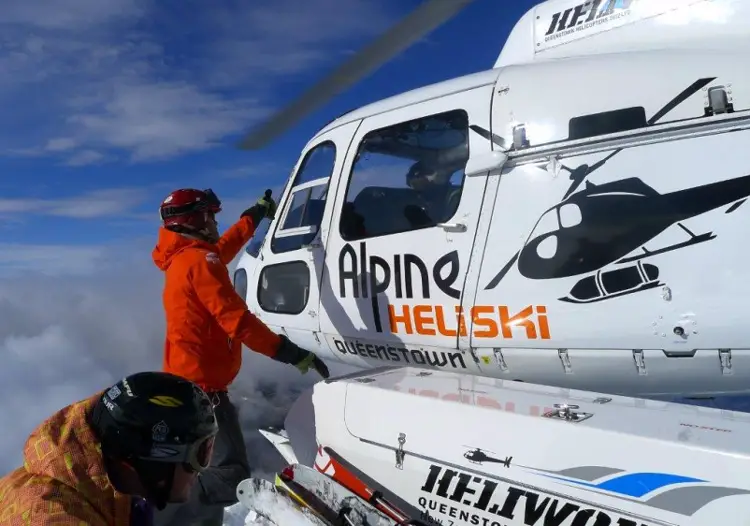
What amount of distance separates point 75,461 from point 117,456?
13cm

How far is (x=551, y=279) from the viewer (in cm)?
321

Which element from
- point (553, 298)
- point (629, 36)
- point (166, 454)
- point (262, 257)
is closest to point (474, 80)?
point (629, 36)

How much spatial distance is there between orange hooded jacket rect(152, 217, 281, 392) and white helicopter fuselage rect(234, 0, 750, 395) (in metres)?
0.64

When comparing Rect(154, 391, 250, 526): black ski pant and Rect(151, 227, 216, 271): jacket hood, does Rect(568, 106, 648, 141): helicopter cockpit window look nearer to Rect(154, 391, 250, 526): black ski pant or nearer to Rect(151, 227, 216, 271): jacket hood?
Rect(151, 227, 216, 271): jacket hood

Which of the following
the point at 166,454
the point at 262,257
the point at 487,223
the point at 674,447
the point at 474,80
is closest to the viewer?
the point at 166,454

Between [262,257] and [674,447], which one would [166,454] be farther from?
[262,257]

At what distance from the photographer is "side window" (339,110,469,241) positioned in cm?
368

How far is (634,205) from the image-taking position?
308cm

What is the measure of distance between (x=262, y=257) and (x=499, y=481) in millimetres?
2762

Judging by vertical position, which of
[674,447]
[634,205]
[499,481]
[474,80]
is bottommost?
[499,481]

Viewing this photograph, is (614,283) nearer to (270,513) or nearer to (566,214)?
(566,214)

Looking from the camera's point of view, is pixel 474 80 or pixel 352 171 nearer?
pixel 474 80

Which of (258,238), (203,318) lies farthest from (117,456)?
(258,238)

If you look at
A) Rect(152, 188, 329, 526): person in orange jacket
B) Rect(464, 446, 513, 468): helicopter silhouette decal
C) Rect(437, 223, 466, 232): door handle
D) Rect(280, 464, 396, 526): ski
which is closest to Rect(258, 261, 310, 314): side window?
Rect(152, 188, 329, 526): person in orange jacket
